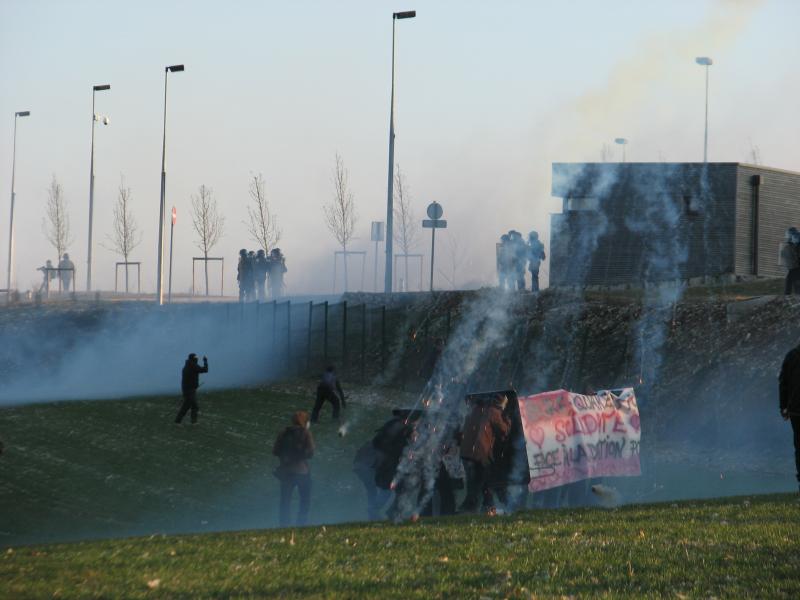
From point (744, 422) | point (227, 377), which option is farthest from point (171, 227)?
point (744, 422)

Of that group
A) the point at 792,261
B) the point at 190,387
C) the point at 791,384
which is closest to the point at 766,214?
the point at 792,261

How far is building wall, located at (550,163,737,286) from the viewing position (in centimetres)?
4581

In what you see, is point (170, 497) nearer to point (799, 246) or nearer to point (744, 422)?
point (744, 422)

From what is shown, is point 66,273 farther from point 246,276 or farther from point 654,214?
point 654,214

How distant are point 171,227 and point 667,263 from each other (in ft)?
90.4

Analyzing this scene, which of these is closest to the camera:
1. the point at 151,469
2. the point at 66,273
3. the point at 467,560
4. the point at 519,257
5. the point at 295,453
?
the point at 467,560

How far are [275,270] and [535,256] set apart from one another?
17.3m

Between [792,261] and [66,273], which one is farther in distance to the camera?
[66,273]

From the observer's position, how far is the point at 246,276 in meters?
52.7

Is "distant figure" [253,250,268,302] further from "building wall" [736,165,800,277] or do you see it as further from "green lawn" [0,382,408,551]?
"building wall" [736,165,800,277]

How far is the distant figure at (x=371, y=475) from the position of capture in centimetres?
1728

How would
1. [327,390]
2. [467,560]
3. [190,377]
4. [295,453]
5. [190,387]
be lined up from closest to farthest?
1. [467,560]
2. [295,453]
3. [190,377]
4. [190,387]
5. [327,390]

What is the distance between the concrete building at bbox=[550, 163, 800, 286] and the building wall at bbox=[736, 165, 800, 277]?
4cm

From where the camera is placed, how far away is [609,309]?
36750 millimetres
